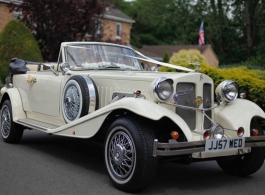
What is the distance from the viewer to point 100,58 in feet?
23.2

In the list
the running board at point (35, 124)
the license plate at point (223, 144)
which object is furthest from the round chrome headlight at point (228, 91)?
the running board at point (35, 124)

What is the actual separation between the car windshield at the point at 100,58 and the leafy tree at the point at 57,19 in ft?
38.0

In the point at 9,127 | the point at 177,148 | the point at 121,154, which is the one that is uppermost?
the point at 177,148

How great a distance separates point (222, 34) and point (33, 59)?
2285 centimetres

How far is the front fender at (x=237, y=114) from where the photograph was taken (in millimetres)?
5469

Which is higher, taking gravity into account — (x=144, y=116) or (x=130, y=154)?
(x=144, y=116)

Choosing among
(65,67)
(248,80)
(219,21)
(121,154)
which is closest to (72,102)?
(65,67)

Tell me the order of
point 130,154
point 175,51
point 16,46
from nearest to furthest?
point 130,154
point 16,46
point 175,51

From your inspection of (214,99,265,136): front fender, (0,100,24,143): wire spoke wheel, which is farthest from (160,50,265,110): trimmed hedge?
(0,100,24,143): wire spoke wheel

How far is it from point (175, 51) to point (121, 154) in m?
42.2

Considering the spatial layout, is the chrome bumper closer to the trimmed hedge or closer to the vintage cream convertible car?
the vintage cream convertible car

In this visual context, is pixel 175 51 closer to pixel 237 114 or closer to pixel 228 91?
pixel 228 91

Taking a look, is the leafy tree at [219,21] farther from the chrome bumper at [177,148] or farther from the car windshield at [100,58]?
the chrome bumper at [177,148]

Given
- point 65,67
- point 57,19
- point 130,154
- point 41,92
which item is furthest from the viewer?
point 57,19
